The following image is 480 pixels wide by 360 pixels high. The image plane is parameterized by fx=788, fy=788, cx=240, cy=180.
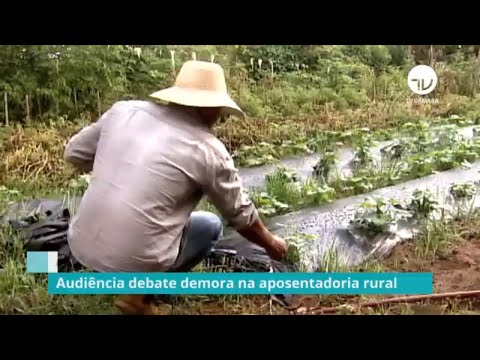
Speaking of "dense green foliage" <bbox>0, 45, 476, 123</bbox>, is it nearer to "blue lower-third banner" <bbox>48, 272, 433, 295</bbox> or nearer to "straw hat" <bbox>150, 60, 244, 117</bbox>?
"straw hat" <bbox>150, 60, 244, 117</bbox>

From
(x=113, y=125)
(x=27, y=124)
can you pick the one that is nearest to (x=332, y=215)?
(x=113, y=125)

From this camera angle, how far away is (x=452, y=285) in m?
3.11

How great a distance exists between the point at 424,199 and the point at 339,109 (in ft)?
1.61

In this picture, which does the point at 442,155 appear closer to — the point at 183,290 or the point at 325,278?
the point at 325,278

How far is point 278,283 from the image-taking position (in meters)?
3.09

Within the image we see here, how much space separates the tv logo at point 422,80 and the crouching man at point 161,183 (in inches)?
27.2

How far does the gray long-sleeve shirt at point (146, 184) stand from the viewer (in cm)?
289

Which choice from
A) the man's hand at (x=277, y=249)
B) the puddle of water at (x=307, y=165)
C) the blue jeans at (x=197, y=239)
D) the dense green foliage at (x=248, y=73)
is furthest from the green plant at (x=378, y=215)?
the blue jeans at (x=197, y=239)

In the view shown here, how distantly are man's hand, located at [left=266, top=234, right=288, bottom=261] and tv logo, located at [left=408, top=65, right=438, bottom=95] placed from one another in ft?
2.61

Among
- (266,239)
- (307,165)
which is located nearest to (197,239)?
(266,239)

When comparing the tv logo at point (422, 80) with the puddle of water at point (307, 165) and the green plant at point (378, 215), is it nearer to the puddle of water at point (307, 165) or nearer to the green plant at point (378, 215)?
the puddle of water at point (307, 165)

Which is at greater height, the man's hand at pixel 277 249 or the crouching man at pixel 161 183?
the crouching man at pixel 161 183

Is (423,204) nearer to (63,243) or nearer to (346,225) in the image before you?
(346,225)

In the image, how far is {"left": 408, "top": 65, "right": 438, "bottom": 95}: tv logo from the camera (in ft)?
10.2
